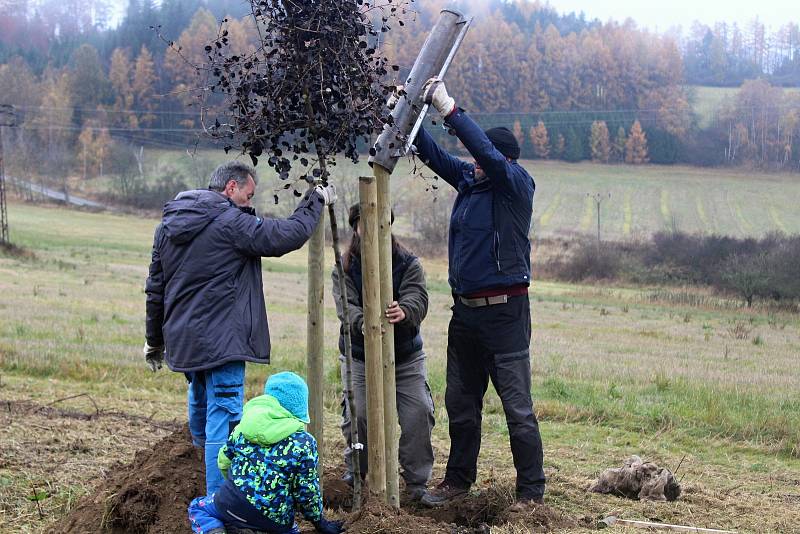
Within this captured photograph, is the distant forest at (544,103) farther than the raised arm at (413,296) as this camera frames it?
Yes

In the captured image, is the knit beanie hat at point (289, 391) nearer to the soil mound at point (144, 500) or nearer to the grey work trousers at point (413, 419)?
the soil mound at point (144, 500)

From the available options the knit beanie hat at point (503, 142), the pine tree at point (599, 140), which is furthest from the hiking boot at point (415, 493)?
the pine tree at point (599, 140)

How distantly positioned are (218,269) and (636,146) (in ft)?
264

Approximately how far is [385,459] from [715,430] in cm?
505

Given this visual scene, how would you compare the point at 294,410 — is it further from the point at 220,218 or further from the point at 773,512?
the point at 773,512

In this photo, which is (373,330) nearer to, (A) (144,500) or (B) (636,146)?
(A) (144,500)

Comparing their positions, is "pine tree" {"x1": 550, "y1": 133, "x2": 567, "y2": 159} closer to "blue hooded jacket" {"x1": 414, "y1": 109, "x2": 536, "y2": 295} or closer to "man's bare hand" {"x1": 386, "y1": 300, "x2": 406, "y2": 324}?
"blue hooded jacket" {"x1": 414, "y1": 109, "x2": 536, "y2": 295}

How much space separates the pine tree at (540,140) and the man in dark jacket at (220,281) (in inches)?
2887

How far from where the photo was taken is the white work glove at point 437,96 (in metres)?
5.27

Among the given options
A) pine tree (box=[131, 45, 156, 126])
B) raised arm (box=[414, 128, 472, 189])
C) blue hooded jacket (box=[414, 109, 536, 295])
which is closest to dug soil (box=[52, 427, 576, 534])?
blue hooded jacket (box=[414, 109, 536, 295])

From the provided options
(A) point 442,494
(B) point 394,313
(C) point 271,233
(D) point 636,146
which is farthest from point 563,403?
(D) point 636,146

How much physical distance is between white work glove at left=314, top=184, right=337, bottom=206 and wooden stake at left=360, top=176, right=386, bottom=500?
186mm

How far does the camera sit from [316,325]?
5375 mm

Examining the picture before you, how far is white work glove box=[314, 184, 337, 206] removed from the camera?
5109 mm
